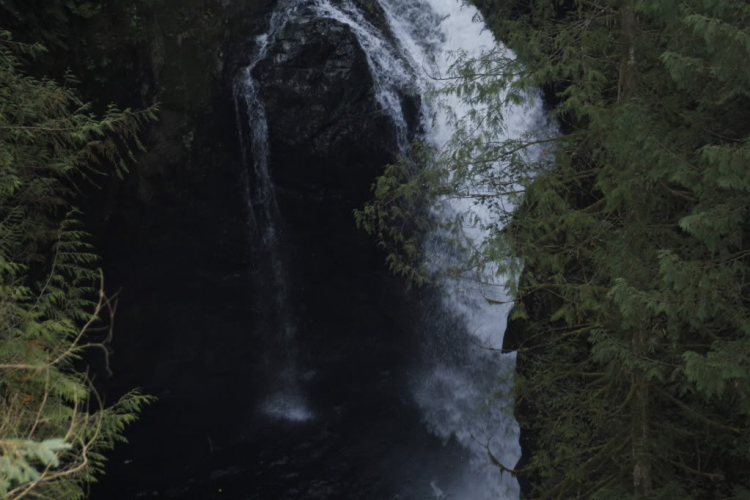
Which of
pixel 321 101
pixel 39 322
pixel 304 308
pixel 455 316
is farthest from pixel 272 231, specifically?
pixel 39 322

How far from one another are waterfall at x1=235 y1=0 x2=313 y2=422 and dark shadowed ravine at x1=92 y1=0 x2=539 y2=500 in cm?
3

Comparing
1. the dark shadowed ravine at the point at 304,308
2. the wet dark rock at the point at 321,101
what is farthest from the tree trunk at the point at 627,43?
the wet dark rock at the point at 321,101

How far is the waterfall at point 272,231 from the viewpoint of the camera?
34.4ft

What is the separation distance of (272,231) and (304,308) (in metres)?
1.69

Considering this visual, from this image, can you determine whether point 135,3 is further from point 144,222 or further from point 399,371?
point 399,371

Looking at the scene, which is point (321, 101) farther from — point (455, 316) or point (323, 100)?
point (455, 316)

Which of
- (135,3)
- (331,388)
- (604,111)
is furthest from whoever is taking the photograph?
(331,388)

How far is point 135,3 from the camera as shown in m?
10.0

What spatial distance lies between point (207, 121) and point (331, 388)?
555 centimetres

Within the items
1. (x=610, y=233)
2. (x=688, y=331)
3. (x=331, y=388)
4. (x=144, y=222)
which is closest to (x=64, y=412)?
(x=610, y=233)

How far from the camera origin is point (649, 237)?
14.9 ft

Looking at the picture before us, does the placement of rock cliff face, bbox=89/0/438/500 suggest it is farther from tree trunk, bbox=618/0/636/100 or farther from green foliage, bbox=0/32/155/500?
tree trunk, bbox=618/0/636/100

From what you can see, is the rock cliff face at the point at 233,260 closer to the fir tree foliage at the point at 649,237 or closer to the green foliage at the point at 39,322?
the green foliage at the point at 39,322

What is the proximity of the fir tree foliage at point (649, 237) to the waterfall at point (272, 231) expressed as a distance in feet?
16.6
